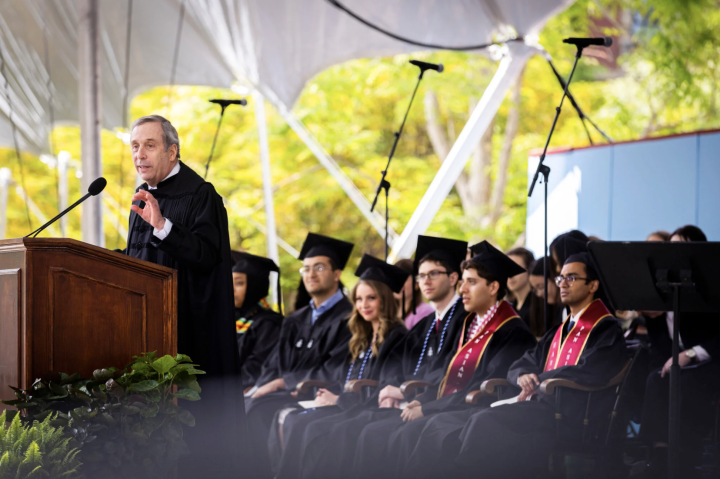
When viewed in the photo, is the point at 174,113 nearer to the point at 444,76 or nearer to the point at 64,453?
the point at 444,76

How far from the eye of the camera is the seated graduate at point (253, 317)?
725 centimetres

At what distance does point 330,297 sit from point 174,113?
1092 centimetres

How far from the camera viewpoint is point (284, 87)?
29.3 feet

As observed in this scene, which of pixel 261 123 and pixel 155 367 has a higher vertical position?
A: pixel 261 123

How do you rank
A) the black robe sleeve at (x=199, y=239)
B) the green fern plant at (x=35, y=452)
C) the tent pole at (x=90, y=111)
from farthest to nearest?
the tent pole at (x=90, y=111)
the black robe sleeve at (x=199, y=239)
the green fern plant at (x=35, y=452)

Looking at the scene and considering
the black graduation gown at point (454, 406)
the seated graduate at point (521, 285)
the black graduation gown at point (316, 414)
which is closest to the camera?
the black graduation gown at point (454, 406)

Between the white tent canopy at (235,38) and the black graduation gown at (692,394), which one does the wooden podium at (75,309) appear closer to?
the black graduation gown at (692,394)

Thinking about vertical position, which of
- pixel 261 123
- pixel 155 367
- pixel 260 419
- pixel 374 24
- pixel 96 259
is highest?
pixel 374 24

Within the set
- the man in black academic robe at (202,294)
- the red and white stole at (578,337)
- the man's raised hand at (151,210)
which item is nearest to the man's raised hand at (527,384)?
the red and white stole at (578,337)

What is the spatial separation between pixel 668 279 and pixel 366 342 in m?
2.74

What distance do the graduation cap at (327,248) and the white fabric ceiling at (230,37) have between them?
2.70 meters

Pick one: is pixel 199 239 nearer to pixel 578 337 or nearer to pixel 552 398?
pixel 552 398

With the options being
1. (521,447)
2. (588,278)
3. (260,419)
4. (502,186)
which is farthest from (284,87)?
(502,186)

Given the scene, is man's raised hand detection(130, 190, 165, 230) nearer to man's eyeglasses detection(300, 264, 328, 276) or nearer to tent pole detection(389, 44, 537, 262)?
man's eyeglasses detection(300, 264, 328, 276)
